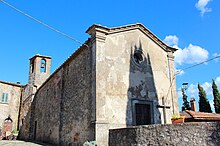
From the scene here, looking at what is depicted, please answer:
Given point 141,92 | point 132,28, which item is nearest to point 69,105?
point 141,92

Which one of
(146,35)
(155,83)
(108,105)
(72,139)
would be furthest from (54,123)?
(146,35)

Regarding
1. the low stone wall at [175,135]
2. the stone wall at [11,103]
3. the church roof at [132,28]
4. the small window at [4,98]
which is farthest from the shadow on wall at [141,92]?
the small window at [4,98]

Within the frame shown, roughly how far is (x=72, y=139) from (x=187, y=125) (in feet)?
22.3

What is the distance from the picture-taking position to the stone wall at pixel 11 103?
83.3 feet

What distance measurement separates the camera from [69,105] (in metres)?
11.9

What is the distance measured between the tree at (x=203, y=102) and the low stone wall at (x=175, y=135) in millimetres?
22536

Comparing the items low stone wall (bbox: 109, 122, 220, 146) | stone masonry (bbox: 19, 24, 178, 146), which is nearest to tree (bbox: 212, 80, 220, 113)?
stone masonry (bbox: 19, 24, 178, 146)

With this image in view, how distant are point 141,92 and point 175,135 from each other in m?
5.04

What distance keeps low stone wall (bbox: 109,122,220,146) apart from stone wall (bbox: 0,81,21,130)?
22585 millimetres

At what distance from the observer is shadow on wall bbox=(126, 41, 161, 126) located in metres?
10.0

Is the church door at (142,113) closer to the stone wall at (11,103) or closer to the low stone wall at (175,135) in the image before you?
the low stone wall at (175,135)

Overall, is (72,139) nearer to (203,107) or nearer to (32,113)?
(32,113)

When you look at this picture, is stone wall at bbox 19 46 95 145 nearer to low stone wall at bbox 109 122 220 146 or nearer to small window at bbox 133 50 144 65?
small window at bbox 133 50 144 65

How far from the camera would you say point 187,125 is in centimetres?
551
